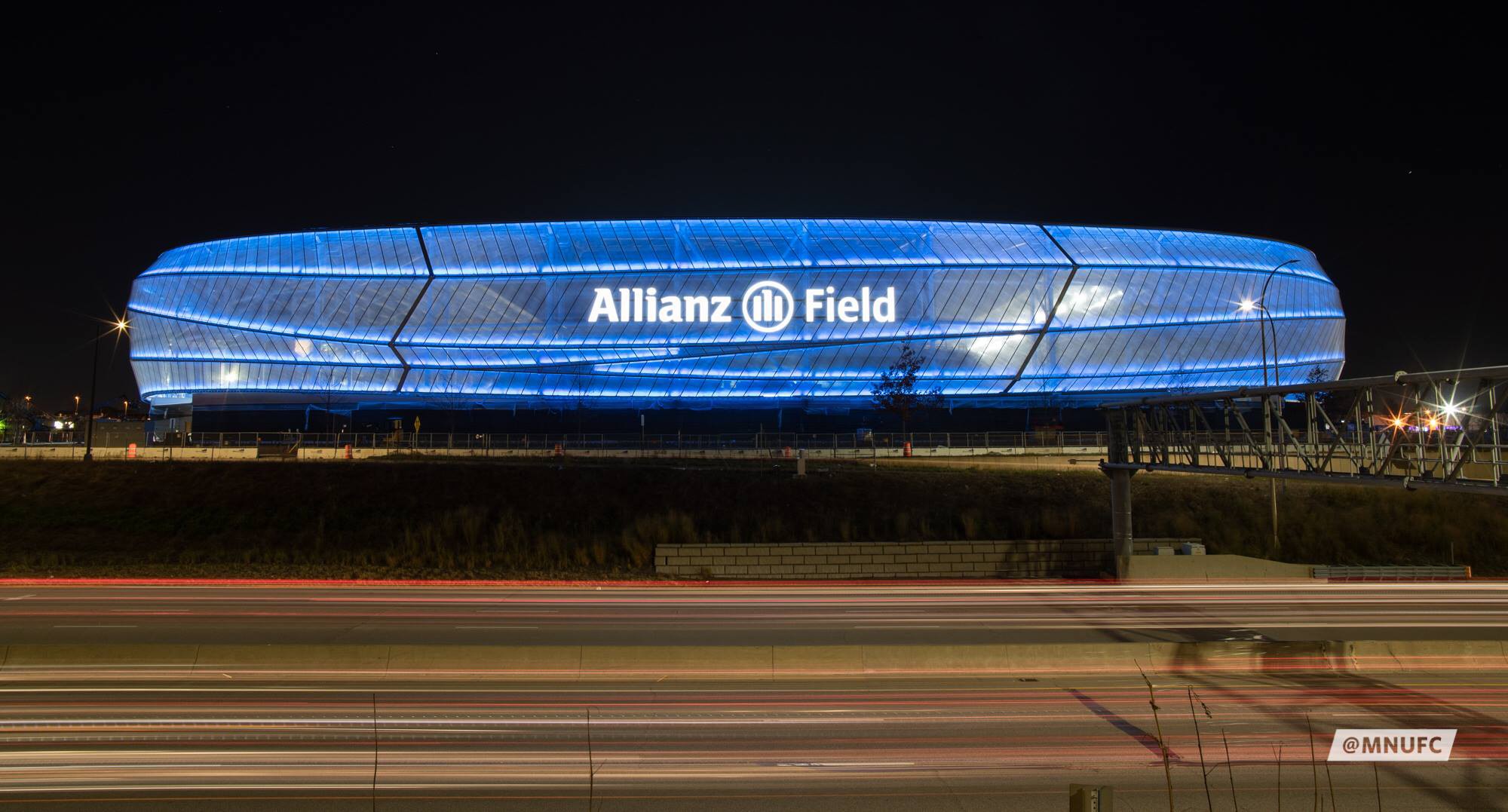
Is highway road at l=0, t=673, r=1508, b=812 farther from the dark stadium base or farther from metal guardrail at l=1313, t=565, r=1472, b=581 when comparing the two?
the dark stadium base

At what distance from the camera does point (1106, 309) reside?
65562 millimetres

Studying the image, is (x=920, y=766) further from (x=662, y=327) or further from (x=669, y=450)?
(x=662, y=327)

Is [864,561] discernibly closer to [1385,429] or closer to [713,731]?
[1385,429]

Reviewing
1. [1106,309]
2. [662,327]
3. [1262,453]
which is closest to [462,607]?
[1262,453]

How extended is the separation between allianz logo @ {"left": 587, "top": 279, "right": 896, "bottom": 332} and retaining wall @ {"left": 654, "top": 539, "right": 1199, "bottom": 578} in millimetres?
41271

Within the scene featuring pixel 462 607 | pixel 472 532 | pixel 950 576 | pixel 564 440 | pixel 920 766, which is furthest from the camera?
pixel 564 440

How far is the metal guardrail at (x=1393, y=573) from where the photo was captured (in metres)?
23.0

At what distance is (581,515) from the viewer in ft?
94.4

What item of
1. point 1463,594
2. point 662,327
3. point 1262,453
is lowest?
point 1463,594

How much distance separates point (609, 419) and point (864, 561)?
42751 millimetres

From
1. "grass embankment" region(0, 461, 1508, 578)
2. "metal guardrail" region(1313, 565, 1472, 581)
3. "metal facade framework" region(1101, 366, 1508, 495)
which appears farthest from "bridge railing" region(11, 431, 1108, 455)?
"metal facade framework" region(1101, 366, 1508, 495)

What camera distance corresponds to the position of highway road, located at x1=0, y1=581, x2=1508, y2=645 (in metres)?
14.4

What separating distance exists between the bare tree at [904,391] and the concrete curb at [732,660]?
137 ft

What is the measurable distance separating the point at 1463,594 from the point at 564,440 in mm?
34192
